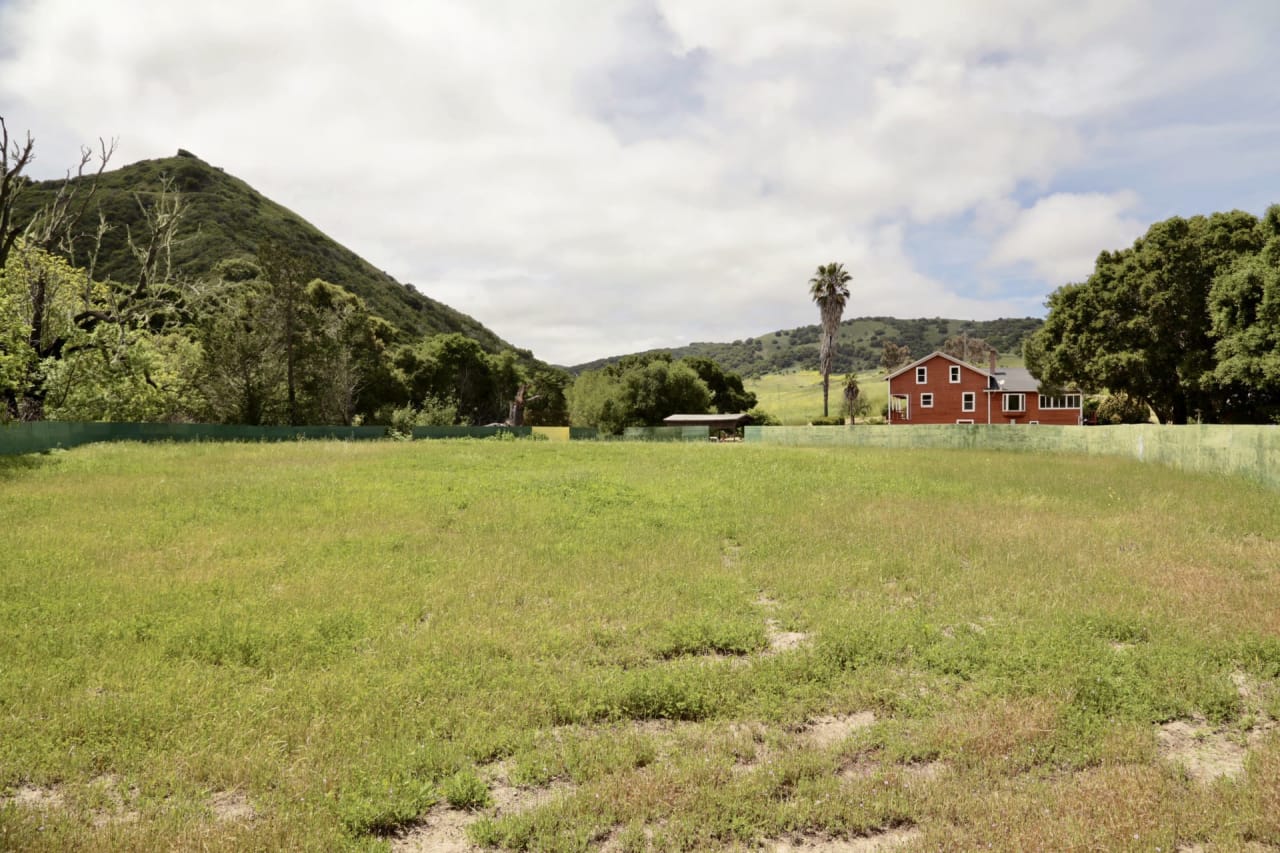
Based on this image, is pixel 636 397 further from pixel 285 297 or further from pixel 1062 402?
pixel 1062 402

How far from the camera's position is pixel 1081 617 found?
10.1m

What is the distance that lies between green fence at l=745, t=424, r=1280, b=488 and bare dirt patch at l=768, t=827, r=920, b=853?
25212mm

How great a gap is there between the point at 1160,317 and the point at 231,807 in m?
59.1

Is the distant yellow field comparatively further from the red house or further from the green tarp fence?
the green tarp fence

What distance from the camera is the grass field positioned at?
5441 millimetres

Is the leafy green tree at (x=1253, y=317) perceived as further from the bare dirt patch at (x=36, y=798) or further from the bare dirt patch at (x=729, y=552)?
the bare dirt patch at (x=36, y=798)

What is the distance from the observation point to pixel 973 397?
76.4m

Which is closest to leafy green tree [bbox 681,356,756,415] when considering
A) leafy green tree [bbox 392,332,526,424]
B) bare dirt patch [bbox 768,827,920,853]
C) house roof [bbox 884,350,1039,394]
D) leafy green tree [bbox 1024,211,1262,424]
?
leafy green tree [bbox 392,332,526,424]

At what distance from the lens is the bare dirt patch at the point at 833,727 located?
270 inches

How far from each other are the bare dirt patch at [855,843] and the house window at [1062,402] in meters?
79.6

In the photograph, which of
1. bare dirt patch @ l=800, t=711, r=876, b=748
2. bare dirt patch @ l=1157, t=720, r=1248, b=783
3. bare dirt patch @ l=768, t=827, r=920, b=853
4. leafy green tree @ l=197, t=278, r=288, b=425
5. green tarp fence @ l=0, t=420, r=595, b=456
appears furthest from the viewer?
leafy green tree @ l=197, t=278, r=288, b=425

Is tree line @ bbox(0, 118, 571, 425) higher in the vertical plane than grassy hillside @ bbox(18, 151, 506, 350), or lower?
lower

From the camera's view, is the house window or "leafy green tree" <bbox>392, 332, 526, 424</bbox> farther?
"leafy green tree" <bbox>392, 332, 526, 424</bbox>

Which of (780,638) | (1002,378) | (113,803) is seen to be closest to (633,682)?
(780,638)
